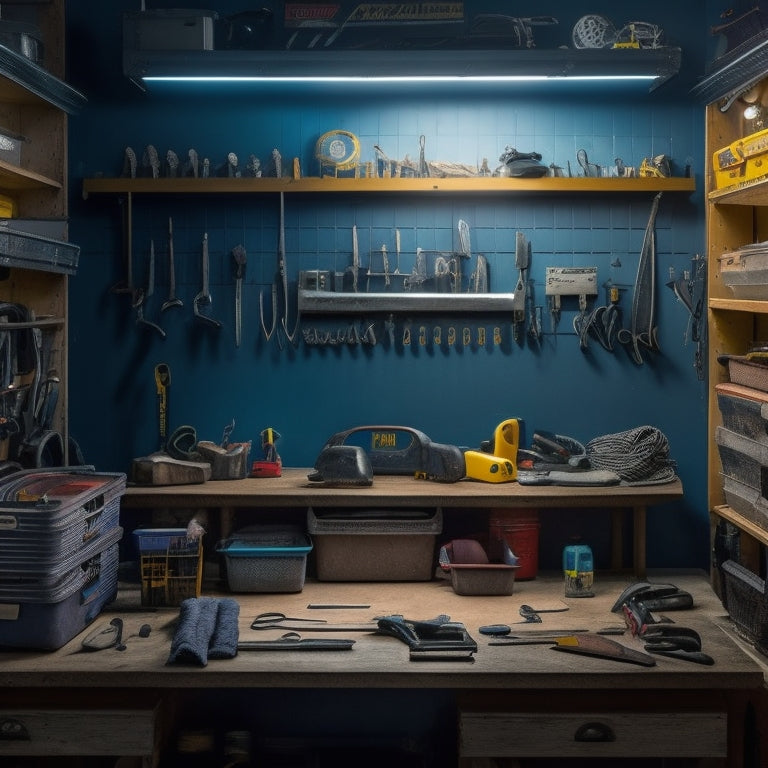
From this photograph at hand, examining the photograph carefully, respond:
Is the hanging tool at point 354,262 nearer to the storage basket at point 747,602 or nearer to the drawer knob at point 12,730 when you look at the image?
the storage basket at point 747,602

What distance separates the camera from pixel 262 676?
8.71ft

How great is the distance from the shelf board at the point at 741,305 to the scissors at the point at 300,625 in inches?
60.3

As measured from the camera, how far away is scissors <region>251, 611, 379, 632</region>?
2.96 meters

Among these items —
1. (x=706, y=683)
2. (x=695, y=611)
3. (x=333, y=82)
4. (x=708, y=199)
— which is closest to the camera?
(x=706, y=683)

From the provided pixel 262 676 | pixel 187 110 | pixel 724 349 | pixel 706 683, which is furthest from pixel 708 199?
pixel 262 676

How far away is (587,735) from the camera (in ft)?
8.87

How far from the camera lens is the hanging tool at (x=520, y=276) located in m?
3.87

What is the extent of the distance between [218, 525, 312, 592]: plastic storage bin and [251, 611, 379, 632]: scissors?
26cm

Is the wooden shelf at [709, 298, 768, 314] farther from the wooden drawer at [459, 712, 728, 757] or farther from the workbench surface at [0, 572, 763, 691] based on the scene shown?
the wooden drawer at [459, 712, 728, 757]

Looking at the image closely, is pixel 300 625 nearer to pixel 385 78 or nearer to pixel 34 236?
pixel 34 236

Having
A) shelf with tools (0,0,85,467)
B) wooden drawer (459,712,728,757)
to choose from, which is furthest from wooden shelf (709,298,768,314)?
shelf with tools (0,0,85,467)

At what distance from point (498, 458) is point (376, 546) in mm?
564

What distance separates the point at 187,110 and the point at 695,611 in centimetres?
270

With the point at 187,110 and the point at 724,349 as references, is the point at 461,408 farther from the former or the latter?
the point at 187,110
